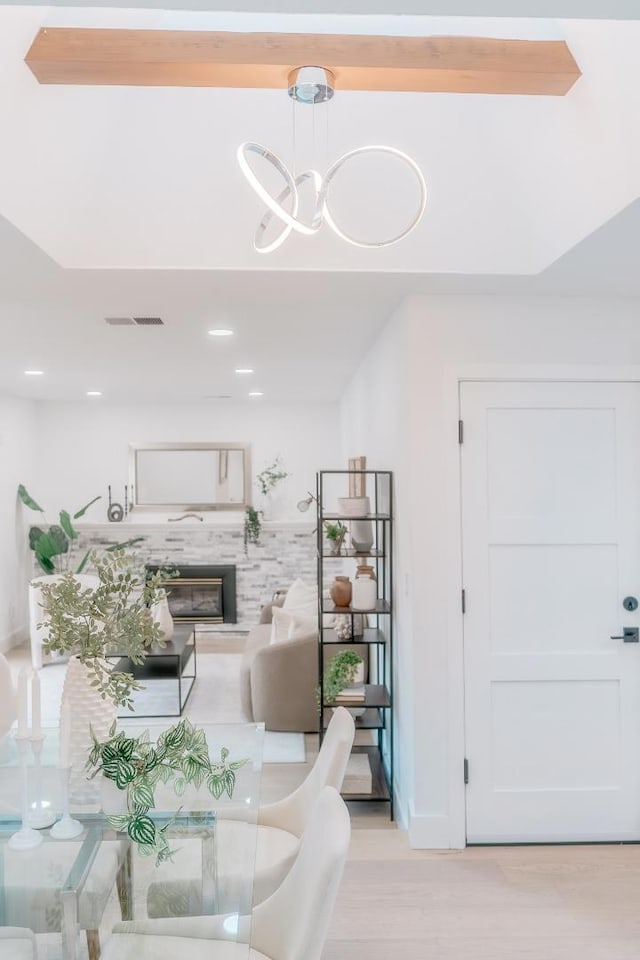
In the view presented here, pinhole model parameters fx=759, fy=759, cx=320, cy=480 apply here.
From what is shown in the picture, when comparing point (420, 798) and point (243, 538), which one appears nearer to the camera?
point (420, 798)

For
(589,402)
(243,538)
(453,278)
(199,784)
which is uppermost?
(453,278)

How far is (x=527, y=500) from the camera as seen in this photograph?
11.1 feet

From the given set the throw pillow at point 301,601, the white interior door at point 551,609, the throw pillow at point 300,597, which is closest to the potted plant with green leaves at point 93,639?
the white interior door at point 551,609

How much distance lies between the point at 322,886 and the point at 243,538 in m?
6.72

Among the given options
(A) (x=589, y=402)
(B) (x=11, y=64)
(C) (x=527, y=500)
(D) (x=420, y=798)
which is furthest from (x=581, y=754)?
(B) (x=11, y=64)

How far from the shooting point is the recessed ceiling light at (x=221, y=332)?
4156mm

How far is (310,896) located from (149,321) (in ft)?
9.87

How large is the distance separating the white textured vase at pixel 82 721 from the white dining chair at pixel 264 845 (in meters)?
0.41

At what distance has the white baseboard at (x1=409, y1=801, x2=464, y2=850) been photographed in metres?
3.28

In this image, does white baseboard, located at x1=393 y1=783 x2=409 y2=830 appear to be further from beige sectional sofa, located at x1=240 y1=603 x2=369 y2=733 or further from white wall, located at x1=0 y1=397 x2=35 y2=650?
white wall, located at x1=0 y1=397 x2=35 y2=650

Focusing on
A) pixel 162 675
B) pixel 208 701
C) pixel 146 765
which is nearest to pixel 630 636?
pixel 146 765

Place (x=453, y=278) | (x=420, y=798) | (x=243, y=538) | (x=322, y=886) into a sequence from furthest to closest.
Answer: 1. (x=243, y=538)
2. (x=420, y=798)
3. (x=453, y=278)
4. (x=322, y=886)

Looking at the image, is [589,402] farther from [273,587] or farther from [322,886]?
[273,587]

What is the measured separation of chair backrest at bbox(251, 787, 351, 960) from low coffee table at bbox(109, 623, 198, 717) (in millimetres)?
3400
